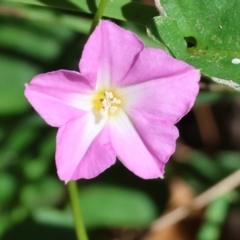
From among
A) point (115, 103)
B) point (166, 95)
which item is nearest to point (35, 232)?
point (115, 103)

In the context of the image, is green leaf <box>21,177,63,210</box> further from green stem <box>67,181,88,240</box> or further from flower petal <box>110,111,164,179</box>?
flower petal <box>110,111,164,179</box>

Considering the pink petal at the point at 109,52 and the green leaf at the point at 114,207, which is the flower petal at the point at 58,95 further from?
the green leaf at the point at 114,207

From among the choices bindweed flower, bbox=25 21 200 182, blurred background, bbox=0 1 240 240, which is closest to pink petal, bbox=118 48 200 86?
bindweed flower, bbox=25 21 200 182

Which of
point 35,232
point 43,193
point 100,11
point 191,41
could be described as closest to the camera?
point 100,11

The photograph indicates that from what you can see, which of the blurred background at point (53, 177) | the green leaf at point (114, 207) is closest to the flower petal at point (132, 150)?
the blurred background at point (53, 177)

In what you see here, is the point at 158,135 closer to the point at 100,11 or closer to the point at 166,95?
the point at 166,95

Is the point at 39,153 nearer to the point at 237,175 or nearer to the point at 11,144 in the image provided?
the point at 11,144
